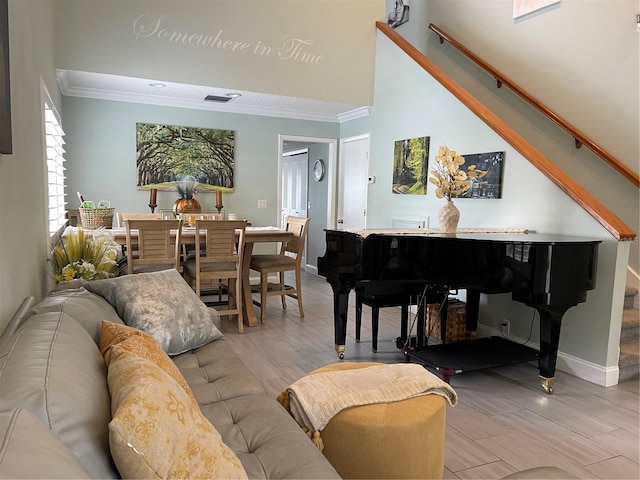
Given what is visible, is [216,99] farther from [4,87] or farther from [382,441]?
[382,441]

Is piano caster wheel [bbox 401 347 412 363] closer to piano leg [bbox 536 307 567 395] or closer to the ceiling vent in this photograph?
piano leg [bbox 536 307 567 395]

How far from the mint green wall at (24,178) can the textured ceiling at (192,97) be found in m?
1.88

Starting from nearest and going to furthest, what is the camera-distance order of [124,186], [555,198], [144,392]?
[144,392], [555,198], [124,186]

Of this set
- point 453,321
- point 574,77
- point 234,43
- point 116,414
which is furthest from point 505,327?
point 234,43

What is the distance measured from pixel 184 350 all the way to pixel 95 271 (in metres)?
0.85

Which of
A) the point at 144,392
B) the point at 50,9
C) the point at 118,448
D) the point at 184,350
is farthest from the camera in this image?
the point at 50,9

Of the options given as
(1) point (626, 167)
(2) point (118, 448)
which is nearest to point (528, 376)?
(1) point (626, 167)

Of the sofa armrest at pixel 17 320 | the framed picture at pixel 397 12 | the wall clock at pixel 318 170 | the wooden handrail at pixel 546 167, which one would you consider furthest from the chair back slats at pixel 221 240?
the framed picture at pixel 397 12

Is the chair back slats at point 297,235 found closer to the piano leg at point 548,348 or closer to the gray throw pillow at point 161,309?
the gray throw pillow at point 161,309

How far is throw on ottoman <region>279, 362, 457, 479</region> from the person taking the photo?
167 centimetres

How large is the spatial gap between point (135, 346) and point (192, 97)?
4792mm

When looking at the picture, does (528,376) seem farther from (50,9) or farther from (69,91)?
(69,91)

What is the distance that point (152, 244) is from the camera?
405 centimetres

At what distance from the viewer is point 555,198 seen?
348 centimetres
